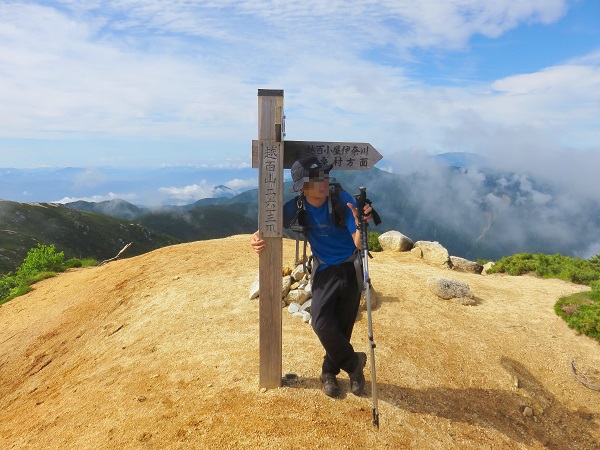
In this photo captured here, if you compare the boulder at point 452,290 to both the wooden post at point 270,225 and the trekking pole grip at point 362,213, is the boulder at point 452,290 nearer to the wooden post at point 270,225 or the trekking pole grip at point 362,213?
the wooden post at point 270,225

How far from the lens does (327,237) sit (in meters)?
4.84

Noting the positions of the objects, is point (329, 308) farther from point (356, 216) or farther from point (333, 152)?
point (333, 152)

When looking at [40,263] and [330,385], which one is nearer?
[330,385]

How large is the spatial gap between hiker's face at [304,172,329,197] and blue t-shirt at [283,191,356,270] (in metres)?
0.15

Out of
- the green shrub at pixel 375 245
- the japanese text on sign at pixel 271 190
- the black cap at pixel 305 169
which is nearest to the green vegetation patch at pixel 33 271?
the green shrub at pixel 375 245

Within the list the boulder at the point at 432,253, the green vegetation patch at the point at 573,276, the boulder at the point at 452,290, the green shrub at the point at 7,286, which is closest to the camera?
the green vegetation patch at the point at 573,276

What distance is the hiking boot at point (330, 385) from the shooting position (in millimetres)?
5285

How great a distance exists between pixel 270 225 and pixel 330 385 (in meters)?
2.52

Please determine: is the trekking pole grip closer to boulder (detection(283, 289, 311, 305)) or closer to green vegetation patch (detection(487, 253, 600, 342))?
boulder (detection(283, 289, 311, 305))

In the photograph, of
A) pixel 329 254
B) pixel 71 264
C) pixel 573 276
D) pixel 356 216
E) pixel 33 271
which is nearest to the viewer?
pixel 356 216

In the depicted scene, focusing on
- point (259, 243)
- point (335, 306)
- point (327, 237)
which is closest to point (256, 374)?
point (335, 306)

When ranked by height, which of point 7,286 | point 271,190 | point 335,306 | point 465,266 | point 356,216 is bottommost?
point 7,286

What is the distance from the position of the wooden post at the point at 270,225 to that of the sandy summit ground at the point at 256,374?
552 millimetres

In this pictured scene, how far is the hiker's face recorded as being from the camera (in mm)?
4676
